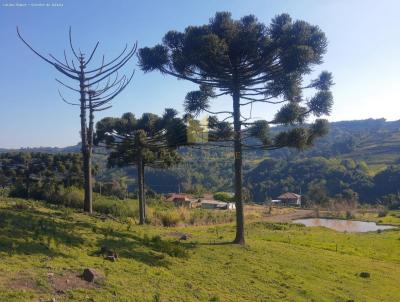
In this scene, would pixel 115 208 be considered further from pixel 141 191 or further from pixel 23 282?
pixel 23 282

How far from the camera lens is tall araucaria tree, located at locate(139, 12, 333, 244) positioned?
1457 centimetres

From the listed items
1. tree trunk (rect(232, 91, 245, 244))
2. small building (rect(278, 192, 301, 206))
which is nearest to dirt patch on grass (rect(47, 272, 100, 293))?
tree trunk (rect(232, 91, 245, 244))

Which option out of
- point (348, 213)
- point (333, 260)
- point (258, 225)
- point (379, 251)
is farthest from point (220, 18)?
point (348, 213)

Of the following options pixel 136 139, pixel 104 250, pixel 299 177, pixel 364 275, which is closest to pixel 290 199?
pixel 299 177

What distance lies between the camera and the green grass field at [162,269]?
682cm

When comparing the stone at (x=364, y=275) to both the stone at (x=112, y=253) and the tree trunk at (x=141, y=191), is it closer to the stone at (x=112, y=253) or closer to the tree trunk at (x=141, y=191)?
the stone at (x=112, y=253)

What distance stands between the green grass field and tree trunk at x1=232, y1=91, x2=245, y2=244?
575 mm

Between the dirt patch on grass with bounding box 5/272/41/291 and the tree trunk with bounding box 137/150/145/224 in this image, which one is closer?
the dirt patch on grass with bounding box 5/272/41/291

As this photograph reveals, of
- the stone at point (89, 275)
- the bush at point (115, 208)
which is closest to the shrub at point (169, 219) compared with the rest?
the bush at point (115, 208)

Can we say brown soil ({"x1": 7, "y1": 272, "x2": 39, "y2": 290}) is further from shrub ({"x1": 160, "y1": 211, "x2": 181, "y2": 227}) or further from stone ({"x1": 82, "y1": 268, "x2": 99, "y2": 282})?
shrub ({"x1": 160, "y1": 211, "x2": 181, "y2": 227})

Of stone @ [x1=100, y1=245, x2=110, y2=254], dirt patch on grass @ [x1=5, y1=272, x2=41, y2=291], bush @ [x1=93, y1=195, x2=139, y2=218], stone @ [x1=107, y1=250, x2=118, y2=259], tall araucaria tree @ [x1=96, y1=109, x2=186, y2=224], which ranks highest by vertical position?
tall araucaria tree @ [x1=96, y1=109, x2=186, y2=224]

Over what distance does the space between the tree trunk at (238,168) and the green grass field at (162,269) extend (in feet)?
1.89

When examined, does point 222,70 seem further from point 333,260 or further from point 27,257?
point 27,257

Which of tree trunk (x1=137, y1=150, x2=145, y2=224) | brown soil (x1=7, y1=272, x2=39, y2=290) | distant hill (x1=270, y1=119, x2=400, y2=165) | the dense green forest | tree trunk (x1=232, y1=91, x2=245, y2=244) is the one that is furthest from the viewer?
distant hill (x1=270, y1=119, x2=400, y2=165)
